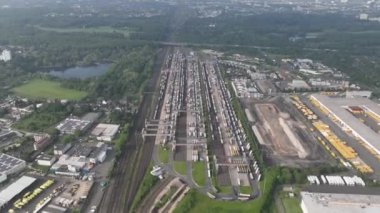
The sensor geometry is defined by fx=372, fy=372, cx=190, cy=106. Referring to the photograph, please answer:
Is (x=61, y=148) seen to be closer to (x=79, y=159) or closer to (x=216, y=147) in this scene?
(x=79, y=159)

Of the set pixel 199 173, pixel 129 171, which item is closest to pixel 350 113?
pixel 199 173

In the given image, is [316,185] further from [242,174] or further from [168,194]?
[168,194]

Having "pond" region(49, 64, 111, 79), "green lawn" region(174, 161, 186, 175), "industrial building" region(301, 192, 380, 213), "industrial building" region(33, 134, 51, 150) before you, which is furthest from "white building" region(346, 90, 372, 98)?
"pond" region(49, 64, 111, 79)

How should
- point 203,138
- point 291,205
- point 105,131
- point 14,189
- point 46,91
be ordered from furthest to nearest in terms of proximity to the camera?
point 46,91 → point 105,131 → point 203,138 → point 14,189 → point 291,205

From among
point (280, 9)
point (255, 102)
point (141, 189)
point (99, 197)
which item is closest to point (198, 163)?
point (141, 189)

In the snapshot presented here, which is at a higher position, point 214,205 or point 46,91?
point 46,91

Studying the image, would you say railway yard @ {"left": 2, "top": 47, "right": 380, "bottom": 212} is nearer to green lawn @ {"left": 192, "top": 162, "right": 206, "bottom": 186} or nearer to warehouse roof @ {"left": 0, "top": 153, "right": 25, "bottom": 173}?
green lawn @ {"left": 192, "top": 162, "right": 206, "bottom": 186}

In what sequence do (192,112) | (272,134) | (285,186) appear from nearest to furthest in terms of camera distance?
(285,186)
(272,134)
(192,112)
